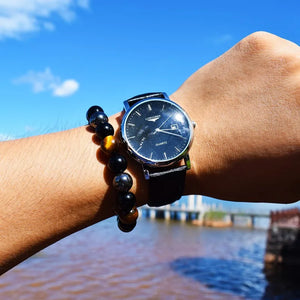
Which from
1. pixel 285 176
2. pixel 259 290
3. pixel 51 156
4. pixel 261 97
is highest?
pixel 261 97

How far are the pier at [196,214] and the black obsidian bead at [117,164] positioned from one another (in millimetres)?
36751

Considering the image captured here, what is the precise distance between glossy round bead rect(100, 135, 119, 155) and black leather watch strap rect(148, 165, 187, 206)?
191mm

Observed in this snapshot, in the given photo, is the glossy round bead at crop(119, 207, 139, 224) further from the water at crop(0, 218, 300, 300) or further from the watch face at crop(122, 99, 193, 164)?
the water at crop(0, 218, 300, 300)

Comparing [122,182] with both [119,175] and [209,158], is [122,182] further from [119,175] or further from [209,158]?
[209,158]

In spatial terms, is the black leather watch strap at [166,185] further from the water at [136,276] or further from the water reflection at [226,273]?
the water reflection at [226,273]

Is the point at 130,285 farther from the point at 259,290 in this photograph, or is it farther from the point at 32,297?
the point at 259,290

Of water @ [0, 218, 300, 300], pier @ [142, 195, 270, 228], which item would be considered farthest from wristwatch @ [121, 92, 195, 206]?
pier @ [142, 195, 270, 228]

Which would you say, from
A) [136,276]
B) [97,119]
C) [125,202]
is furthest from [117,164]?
[136,276]

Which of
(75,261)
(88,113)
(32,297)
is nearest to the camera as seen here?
(88,113)

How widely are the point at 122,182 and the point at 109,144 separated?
187 mm

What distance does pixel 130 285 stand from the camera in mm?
10477

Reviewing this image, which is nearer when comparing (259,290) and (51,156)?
(51,156)

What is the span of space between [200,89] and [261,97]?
296 mm

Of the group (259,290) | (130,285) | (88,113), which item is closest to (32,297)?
(130,285)
